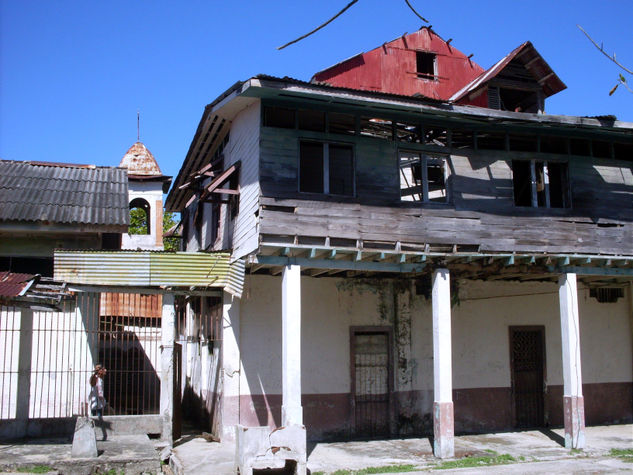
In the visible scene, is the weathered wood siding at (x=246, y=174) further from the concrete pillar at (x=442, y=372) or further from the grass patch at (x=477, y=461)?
Answer: the grass patch at (x=477, y=461)

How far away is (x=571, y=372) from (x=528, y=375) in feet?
9.25

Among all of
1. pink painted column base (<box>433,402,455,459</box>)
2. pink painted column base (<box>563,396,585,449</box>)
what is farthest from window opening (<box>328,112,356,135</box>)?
pink painted column base (<box>563,396,585,449</box>)

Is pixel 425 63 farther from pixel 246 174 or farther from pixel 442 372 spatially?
pixel 442 372

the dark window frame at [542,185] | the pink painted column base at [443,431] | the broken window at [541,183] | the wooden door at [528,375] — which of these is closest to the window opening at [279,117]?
the dark window frame at [542,185]

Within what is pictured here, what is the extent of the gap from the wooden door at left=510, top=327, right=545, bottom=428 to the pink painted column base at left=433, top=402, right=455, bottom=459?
4160mm

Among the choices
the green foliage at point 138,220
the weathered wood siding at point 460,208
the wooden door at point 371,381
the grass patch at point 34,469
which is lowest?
the grass patch at point 34,469

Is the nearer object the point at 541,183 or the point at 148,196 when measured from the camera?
the point at 541,183

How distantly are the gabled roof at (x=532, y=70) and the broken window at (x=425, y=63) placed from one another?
656 cm

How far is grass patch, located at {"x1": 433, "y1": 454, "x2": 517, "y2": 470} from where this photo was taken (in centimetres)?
1202

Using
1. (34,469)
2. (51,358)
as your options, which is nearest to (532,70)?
(51,358)

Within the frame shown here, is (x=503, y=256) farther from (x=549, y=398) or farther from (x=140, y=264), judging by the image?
(x=140, y=264)

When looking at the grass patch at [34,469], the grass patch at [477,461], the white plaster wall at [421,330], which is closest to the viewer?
the grass patch at [34,469]

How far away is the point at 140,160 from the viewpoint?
103ft

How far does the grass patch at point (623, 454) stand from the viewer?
1281cm
